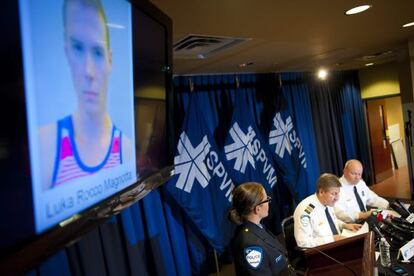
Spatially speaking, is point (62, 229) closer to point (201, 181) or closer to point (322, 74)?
point (201, 181)

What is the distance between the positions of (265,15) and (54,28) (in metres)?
1.33

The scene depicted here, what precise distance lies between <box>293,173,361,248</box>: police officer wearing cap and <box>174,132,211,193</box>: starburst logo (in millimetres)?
1075

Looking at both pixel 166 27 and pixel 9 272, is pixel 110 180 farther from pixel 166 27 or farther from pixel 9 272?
pixel 166 27

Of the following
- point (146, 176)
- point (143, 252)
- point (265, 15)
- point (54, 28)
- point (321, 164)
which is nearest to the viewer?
point (54, 28)

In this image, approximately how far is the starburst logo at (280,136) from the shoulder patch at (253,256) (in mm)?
2364

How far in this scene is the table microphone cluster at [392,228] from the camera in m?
2.08

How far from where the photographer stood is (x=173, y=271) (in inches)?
115

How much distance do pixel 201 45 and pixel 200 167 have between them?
1314 millimetres

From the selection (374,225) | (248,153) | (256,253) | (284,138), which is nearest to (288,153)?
(284,138)

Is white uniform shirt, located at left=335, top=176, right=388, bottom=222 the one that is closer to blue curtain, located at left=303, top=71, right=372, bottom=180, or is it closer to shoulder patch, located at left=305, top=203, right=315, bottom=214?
shoulder patch, located at left=305, top=203, right=315, bottom=214

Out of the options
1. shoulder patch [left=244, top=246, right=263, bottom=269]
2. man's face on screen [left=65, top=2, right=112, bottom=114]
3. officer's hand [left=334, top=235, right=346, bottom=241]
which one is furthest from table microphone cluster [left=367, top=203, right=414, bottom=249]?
man's face on screen [left=65, top=2, right=112, bottom=114]

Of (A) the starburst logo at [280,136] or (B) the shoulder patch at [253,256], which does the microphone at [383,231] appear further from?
(A) the starburst logo at [280,136]

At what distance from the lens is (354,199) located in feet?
9.39

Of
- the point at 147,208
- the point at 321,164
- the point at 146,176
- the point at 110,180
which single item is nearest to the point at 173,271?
the point at 147,208
